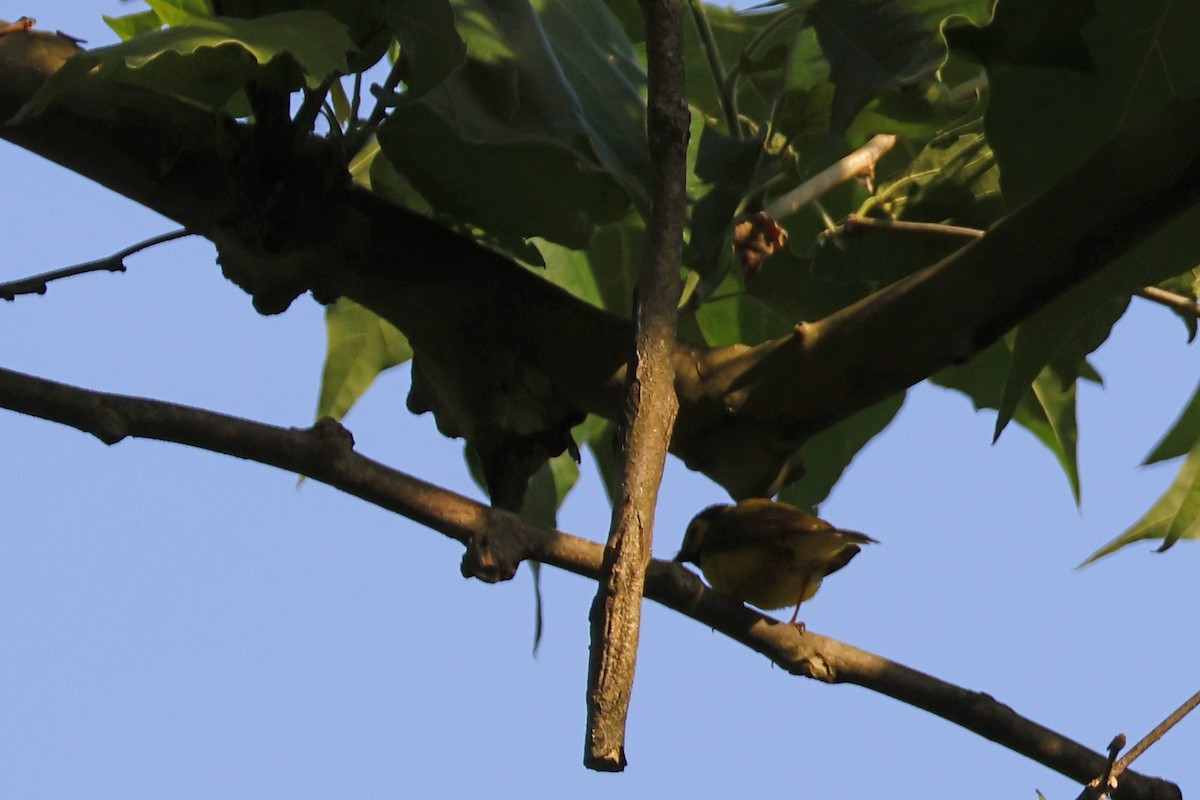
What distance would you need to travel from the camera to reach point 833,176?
909 mm

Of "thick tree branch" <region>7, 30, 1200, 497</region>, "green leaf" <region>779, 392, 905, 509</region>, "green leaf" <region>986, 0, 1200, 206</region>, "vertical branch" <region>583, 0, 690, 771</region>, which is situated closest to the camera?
"vertical branch" <region>583, 0, 690, 771</region>

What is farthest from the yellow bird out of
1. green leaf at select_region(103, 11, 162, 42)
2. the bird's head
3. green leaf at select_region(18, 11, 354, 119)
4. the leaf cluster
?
green leaf at select_region(103, 11, 162, 42)

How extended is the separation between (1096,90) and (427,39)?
0.35m

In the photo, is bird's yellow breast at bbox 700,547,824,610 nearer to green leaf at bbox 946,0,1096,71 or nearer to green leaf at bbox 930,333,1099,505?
green leaf at bbox 930,333,1099,505

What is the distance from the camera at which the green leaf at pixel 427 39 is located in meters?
0.65

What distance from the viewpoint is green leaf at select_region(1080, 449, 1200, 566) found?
1.02m

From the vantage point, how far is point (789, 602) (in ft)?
3.20

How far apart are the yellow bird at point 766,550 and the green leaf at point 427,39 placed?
12.0 inches

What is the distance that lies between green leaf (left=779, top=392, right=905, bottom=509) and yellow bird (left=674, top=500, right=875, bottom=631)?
0.08 metres

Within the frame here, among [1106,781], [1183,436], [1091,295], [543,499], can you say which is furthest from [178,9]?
[1183,436]

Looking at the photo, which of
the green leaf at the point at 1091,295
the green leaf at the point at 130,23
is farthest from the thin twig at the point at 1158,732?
the green leaf at the point at 130,23

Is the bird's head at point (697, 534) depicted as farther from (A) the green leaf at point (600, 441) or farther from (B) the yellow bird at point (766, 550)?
(A) the green leaf at point (600, 441)

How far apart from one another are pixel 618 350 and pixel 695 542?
0.24 m

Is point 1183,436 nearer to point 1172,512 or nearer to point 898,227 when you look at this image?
point 1172,512
